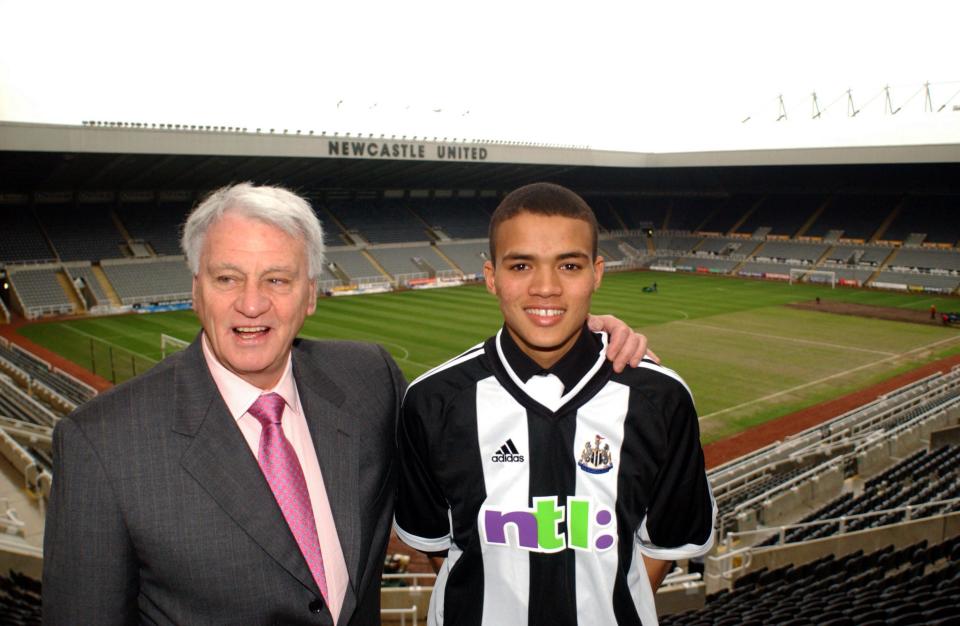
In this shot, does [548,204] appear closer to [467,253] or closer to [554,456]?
[554,456]

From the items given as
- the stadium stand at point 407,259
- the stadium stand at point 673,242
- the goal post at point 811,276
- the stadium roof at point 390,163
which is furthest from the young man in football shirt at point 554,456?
the stadium stand at point 673,242

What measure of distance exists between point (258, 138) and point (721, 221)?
46182 millimetres

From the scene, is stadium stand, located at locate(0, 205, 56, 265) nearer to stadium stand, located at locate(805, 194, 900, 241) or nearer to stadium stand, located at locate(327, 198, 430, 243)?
stadium stand, located at locate(327, 198, 430, 243)

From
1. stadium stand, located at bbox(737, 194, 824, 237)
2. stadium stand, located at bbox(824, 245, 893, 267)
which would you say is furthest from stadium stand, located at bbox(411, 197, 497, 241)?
stadium stand, located at bbox(824, 245, 893, 267)

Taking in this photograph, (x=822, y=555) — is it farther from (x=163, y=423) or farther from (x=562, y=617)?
(x=163, y=423)

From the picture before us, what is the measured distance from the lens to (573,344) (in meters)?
3.33

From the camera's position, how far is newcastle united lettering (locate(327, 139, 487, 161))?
42.1m

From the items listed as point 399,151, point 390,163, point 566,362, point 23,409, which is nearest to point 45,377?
point 23,409

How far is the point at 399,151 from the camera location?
44812 millimetres

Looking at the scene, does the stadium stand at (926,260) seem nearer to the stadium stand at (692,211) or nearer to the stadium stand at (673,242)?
the stadium stand at (673,242)

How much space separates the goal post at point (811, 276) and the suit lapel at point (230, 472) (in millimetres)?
54511

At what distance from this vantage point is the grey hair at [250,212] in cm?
289

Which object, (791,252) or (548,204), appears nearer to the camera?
(548,204)

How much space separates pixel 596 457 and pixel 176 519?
70.8 inches
